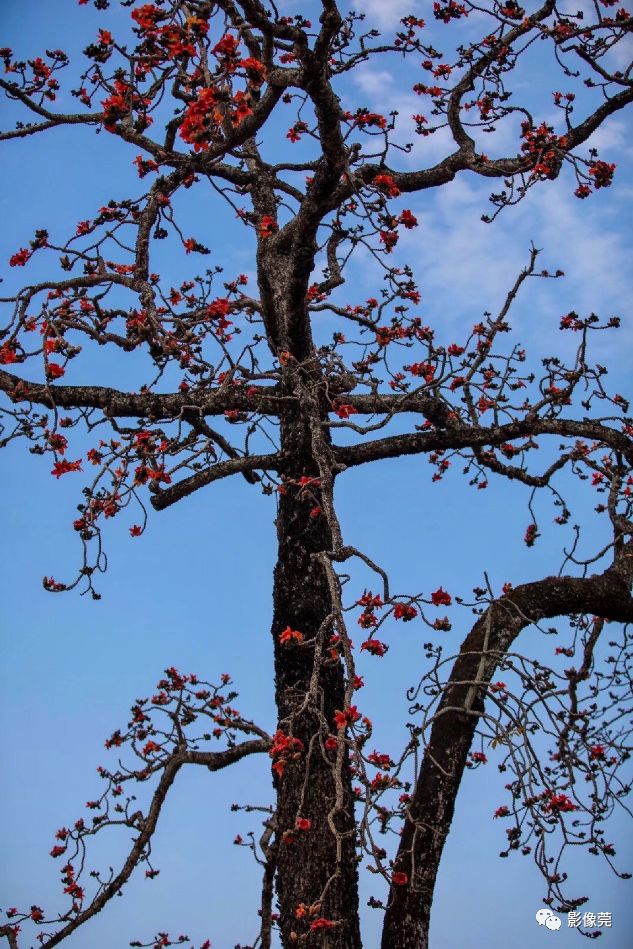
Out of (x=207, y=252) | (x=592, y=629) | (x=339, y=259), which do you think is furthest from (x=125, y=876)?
(x=339, y=259)

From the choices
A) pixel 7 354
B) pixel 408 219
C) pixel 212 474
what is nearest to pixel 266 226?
pixel 408 219

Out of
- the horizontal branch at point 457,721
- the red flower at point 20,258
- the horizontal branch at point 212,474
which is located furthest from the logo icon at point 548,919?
the red flower at point 20,258

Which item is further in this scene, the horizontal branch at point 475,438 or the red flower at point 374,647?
the horizontal branch at point 475,438

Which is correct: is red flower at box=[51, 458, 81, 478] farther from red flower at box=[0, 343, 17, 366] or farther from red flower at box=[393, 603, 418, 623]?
red flower at box=[393, 603, 418, 623]

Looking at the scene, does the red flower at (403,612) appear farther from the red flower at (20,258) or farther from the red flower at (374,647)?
the red flower at (20,258)

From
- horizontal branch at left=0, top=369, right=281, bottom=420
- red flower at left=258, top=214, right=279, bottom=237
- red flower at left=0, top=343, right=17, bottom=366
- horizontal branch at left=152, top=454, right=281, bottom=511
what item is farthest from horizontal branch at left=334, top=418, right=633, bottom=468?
red flower at left=0, top=343, right=17, bottom=366

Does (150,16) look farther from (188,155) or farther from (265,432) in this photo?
(265,432)

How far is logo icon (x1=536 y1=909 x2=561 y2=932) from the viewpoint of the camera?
679 cm

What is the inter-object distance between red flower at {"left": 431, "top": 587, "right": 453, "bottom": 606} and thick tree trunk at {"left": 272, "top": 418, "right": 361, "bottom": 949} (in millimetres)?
589

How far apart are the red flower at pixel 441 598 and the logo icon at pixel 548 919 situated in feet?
9.80

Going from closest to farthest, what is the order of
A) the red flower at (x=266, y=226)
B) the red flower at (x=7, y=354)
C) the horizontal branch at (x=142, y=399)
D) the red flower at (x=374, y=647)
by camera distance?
the red flower at (x=374, y=647)
the red flower at (x=7, y=354)
the horizontal branch at (x=142, y=399)
the red flower at (x=266, y=226)

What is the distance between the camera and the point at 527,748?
521cm

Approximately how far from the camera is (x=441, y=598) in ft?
17.0

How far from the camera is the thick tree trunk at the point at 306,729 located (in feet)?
17.5
